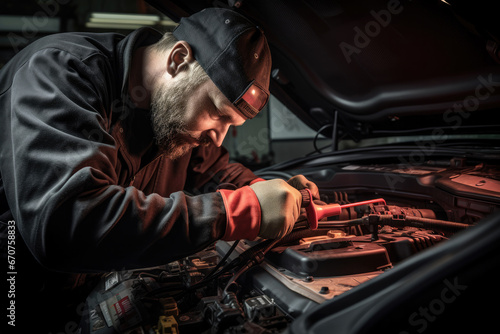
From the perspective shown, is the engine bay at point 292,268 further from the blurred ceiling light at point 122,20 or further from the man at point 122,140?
the blurred ceiling light at point 122,20

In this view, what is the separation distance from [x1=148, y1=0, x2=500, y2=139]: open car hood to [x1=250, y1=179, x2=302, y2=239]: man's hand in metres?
0.65

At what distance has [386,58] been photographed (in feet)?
4.36

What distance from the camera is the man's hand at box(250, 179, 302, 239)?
858mm

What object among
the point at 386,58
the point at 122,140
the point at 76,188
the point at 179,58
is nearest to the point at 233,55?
the point at 179,58

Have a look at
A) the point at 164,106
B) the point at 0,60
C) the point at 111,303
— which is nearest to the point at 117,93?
the point at 164,106

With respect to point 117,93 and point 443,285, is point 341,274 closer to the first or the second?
point 443,285

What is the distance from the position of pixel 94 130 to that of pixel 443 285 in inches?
29.1

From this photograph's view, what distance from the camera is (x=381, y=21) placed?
3.81 feet

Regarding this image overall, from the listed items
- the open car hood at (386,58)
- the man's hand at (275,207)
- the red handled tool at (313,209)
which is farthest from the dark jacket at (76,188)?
the open car hood at (386,58)

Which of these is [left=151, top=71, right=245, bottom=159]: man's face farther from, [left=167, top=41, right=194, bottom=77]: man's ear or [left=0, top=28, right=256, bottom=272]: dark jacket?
[left=0, top=28, right=256, bottom=272]: dark jacket

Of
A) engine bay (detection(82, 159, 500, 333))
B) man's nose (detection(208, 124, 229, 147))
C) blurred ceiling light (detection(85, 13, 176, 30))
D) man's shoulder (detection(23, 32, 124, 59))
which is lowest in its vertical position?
engine bay (detection(82, 159, 500, 333))

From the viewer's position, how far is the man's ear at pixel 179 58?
1074 mm

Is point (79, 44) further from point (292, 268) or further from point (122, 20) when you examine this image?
point (122, 20)

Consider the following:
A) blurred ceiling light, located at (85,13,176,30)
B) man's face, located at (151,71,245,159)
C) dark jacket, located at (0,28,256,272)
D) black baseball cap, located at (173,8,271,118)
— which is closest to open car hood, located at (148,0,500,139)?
black baseball cap, located at (173,8,271,118)
